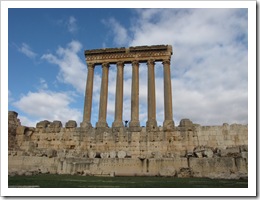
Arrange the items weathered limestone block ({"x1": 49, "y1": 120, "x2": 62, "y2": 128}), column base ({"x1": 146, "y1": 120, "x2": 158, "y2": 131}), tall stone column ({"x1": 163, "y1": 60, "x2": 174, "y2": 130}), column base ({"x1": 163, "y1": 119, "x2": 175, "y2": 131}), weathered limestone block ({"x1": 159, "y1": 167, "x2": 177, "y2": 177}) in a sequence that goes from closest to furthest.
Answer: weathered limestone block ({"x1": 159, "y1": 167, "x2": 177, "y2": 177}) → column base ({"x1": 163, "y1": 119, "x2": 175, "y2": 131}) → column base ({"x1": 146, "y1": 120, "x2": 158, "y2": 131}) → tall stone column ({"x1": 163, "y1": 60, "x2": 174, "y2": 130}) → weathered limestone block ({"x1": 49, "y1": 120, "x2": 62, "y2": 128})

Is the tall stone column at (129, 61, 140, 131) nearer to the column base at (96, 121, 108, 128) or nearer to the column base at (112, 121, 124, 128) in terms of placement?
the column base at (112, 121, 124, 128)

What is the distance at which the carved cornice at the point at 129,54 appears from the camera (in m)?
27.1

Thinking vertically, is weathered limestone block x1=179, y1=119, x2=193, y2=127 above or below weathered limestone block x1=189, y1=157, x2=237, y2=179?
above

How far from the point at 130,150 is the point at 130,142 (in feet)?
2.24

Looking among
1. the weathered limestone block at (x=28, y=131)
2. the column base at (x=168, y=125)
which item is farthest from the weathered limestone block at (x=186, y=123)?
the weathered limestone block at (x=28, y=131)

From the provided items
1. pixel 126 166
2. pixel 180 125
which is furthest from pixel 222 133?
pixel 126 166

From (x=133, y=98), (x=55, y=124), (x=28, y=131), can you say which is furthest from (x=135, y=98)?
(x=28, y=131)

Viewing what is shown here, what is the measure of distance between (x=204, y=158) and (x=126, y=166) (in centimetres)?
475

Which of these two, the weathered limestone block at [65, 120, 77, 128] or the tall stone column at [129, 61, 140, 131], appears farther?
the tall stone column at [129, 61, 140, 131]

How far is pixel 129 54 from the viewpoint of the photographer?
27.7m

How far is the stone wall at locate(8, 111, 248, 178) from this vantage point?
16375 mm

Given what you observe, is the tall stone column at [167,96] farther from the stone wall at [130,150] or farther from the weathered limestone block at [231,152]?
the weathered limestone block at [231,152]

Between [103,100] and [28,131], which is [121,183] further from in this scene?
[103,100]

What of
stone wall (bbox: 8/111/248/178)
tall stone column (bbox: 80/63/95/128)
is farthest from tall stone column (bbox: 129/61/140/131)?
tall stone column (bbox: 80/63/95/128)
